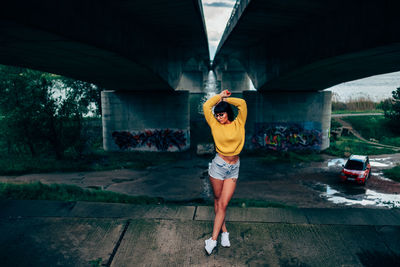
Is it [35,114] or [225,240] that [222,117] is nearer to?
[225,240]

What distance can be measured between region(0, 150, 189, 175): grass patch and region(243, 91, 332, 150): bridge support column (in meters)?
6.46

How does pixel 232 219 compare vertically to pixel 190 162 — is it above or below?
above

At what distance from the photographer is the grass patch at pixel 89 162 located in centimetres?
1809

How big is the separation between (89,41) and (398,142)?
1339 inches

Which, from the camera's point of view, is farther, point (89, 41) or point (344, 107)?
point (344, 107)

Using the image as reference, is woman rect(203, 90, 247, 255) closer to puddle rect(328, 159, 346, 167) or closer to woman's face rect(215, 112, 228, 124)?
woman's face rect(215, 112, 228, 124)

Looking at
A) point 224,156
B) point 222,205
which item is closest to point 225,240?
point 222,205

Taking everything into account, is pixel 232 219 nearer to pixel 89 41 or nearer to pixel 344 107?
pixel 89 41

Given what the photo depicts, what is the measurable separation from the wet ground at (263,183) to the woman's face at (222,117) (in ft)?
28.7

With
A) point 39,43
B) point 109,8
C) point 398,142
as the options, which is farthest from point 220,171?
point 398,142

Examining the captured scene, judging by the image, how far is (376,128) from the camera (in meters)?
36.6

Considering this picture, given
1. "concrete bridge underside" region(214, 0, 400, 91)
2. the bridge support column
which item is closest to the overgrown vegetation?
the bridge support column

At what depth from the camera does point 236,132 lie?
3.92m

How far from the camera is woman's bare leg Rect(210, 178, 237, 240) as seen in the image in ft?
12.7
